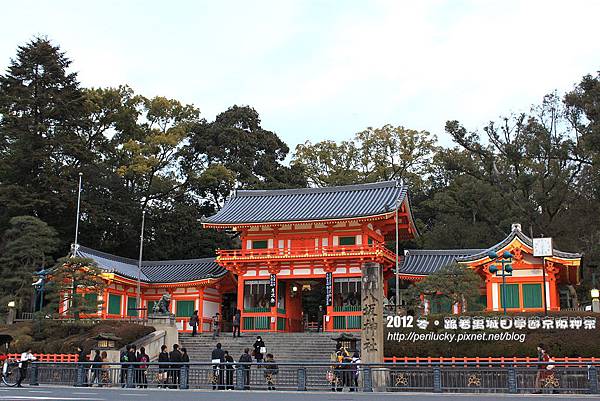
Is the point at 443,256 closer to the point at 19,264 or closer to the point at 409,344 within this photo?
the point at 409,344

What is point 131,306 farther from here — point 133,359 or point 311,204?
point 133,359

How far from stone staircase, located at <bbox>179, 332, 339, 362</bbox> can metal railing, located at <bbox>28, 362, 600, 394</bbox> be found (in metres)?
9.54

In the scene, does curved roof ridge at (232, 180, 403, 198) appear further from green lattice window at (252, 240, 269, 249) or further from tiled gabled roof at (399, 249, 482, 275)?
green lattice window at (252, 240, 269, 249)

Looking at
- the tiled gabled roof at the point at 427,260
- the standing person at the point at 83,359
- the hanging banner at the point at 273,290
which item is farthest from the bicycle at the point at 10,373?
the tiled gabled roof at the point at 427,260

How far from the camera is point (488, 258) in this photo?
37.5 m

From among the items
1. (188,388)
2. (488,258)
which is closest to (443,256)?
(488,258)

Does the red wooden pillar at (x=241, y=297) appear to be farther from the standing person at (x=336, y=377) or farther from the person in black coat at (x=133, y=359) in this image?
the standing person at (x=336, y=377)

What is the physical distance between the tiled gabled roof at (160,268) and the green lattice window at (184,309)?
62.8 inches

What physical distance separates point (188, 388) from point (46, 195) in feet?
103

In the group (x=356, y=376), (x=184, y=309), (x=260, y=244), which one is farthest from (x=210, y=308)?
(x=356, y=376)

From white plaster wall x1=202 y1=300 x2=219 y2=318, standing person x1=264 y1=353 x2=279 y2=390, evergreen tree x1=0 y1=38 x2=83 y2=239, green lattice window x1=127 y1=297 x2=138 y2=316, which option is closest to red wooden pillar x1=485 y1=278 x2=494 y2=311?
white plaster wall x1=202 y1=300 x2=219 y2=318

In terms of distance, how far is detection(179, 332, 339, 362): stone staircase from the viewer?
3300 centimetres

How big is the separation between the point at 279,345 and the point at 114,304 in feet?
46.1

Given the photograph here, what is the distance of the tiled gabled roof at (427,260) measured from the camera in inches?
1667
